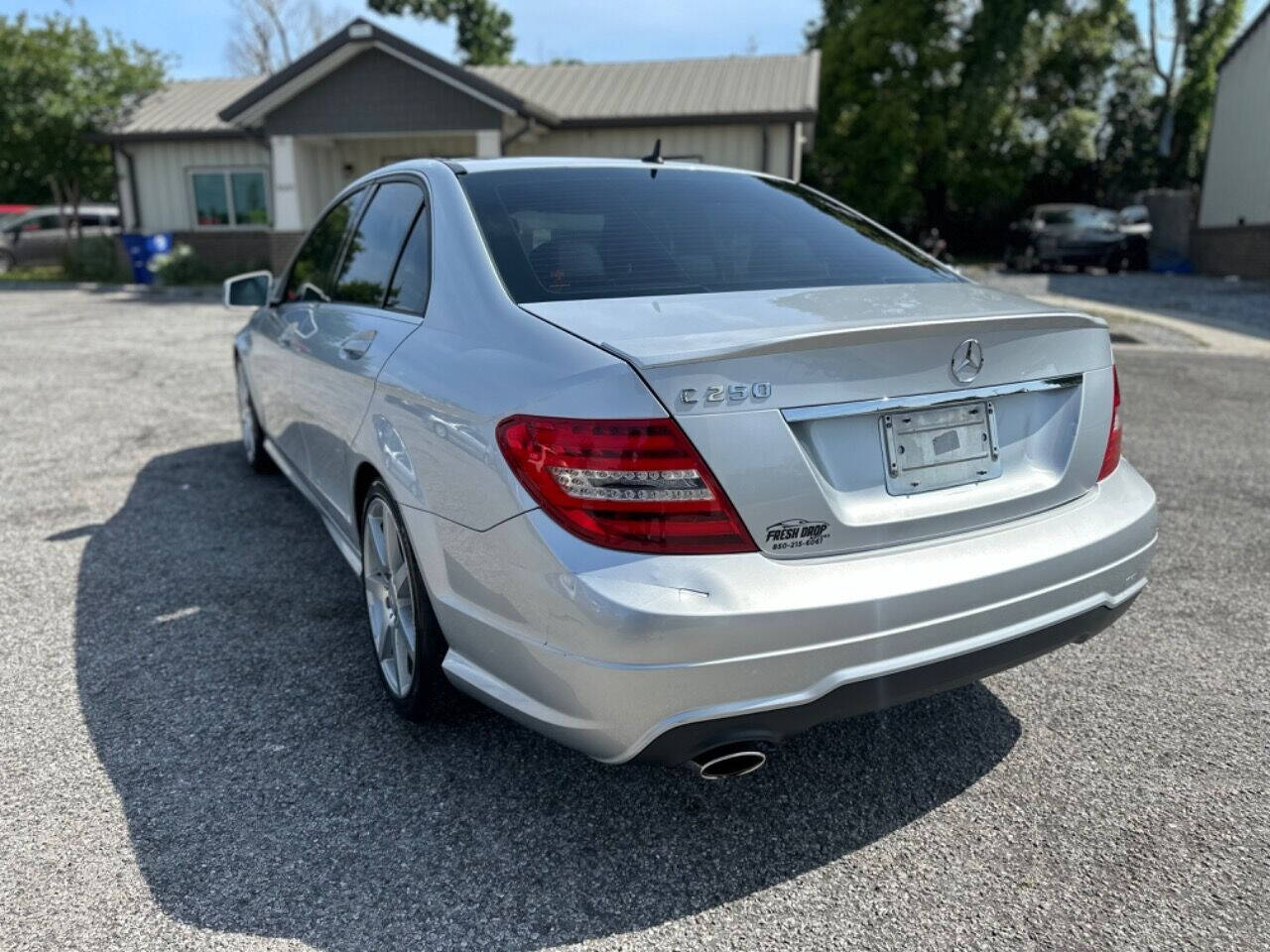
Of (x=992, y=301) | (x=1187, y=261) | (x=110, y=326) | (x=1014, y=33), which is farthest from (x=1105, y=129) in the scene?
(x=992, y=301)

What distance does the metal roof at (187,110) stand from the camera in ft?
73.0

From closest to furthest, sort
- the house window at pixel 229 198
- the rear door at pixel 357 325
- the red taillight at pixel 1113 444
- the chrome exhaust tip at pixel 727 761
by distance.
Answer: the chrome exhaust tip at pixel 727 761 → the red taillight at pixel 1113 444 → the rear door at pixel 357 325 → the house window at pixel 229 198

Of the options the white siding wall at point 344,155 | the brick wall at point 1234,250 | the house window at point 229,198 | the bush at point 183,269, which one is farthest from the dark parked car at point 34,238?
the brick wall at point 1234,250

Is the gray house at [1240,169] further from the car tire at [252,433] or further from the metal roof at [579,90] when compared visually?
the car tire at [252,433]

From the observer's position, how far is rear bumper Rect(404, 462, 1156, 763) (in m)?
2.01

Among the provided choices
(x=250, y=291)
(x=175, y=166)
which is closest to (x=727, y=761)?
(x=250, y=291)

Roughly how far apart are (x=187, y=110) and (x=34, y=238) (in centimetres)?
492

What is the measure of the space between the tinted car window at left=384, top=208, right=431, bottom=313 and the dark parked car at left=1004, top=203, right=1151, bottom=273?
23717 millimetres

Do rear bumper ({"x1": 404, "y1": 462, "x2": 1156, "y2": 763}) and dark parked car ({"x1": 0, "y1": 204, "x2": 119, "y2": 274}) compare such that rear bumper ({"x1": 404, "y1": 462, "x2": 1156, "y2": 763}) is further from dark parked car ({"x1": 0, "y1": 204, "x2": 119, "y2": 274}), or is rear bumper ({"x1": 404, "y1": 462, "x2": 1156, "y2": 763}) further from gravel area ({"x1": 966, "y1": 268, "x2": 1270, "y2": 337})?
dark parked car ({"x1": 0, "y1": 204, "x2": 119, "y2": 274})

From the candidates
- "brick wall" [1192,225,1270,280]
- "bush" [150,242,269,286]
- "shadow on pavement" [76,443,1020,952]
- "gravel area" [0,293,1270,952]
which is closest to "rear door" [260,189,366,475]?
"gravel area" [0,293,1270,952]

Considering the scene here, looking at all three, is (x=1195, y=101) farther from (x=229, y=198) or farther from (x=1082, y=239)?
(x=229, y=198)

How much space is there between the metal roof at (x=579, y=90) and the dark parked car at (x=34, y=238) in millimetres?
3457

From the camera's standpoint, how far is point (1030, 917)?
2178 mm

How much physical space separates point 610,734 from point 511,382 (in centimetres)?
80
